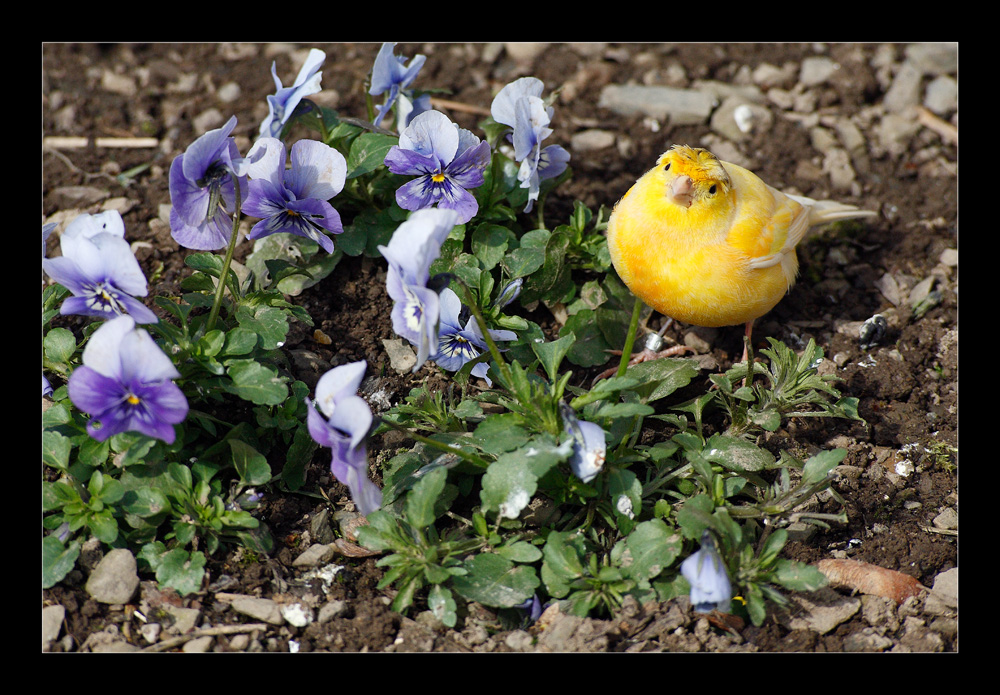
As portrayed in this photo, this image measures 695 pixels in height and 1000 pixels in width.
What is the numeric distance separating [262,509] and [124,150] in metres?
2.55

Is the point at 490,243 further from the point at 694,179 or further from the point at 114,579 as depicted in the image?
the point at 114,579

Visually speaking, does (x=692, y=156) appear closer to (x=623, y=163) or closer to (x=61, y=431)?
(x=623, y=163)

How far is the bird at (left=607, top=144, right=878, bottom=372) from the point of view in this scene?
343 centimetres

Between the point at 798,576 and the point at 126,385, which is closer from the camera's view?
the point at 126,385

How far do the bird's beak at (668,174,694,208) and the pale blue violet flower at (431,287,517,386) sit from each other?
90 centimetres

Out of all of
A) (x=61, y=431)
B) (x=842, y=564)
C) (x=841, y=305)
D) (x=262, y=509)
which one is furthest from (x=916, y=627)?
(x=61, y=431)

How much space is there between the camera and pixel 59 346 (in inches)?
115

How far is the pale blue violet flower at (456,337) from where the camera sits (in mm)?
3023

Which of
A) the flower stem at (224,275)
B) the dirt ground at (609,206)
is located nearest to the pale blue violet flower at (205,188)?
the flower stem at (224,275)

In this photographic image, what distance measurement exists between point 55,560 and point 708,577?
2.21m

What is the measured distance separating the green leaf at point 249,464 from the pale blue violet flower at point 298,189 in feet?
2.67

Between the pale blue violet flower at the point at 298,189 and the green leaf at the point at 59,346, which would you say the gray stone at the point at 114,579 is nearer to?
the green leaf at the point at 59,346

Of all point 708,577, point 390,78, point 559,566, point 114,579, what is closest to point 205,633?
point 114,579

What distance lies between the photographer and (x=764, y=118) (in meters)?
5.05
